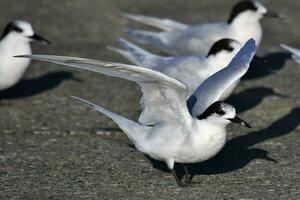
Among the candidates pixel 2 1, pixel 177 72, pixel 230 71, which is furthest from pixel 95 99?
pixel 2 1

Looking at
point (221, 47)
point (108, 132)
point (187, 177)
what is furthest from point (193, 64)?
point (187, 177)

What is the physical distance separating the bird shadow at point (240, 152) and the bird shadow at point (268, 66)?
1.15 m

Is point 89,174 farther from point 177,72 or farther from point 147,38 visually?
point 147,38

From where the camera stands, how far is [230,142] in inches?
244

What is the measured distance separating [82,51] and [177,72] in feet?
6.50

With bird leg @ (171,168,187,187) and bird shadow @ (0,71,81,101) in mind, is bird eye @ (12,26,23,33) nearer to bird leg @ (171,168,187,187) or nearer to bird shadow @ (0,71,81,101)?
bird shadow @ (0,71,81,101)

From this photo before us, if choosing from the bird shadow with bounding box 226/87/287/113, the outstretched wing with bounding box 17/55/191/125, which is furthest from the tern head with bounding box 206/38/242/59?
the outstretched wing with bounding box 17/55/191/125

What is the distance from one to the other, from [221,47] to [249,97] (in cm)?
56

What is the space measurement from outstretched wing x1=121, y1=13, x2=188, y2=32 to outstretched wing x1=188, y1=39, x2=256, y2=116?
256 centimetres

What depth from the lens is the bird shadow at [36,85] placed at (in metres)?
7.31

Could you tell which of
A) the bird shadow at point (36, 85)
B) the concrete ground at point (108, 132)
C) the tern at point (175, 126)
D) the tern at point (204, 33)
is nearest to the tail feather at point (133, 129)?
the tern at point (175, 126)

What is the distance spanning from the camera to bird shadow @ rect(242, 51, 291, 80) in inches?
313

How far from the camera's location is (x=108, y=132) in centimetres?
641

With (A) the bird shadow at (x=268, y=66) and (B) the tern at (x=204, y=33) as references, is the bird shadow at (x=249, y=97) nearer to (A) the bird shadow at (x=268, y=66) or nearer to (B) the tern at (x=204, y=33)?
(A) the bird shadow at (x=268, y=66)
